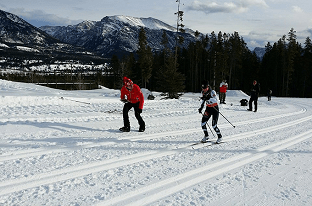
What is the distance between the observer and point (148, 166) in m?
4.97

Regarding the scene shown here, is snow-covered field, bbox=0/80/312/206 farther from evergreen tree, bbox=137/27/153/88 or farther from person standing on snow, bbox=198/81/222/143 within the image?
evergreen tree, bbox=137/27/153/88

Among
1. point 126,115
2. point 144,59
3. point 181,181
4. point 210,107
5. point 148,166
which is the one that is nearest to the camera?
point 181,181

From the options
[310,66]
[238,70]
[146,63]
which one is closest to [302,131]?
[146,63]

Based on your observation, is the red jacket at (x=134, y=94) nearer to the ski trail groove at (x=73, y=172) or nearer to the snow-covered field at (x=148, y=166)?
the snow-covered field at (x=148, y=166)

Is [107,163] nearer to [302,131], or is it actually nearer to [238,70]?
[302,131]

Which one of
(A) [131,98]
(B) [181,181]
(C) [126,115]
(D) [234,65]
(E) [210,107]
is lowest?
(B) [181,181]

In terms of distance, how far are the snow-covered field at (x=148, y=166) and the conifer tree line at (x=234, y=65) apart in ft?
110

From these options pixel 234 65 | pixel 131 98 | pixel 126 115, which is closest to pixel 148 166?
pixel 126 115

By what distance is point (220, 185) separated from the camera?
421cm

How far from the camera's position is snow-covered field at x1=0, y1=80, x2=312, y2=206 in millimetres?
3719

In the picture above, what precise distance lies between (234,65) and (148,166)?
5176 cm

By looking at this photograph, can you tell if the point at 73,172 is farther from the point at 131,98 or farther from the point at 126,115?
the point at 131,98

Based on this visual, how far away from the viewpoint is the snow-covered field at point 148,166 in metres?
3.72

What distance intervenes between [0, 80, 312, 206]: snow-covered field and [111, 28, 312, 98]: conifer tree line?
33512mm
